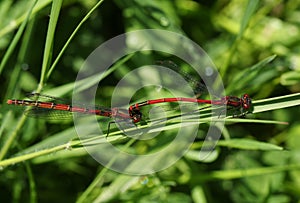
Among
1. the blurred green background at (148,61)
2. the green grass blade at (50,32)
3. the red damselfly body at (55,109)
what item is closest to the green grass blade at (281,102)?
the blurred green background at (148,61)

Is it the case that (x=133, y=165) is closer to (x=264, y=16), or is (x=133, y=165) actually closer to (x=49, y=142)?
(x=49, y=142)

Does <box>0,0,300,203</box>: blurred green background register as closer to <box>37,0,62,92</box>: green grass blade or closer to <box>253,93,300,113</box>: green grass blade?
<box>37,0,62,92</box>: green grass blade

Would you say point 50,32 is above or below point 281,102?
above

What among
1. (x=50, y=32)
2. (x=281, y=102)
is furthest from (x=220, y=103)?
(x=50, y=32)

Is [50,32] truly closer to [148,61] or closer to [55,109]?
[55,109]

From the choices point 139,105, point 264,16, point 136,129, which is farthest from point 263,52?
point 136,129

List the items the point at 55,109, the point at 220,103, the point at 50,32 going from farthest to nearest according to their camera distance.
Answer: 1. the point at 55,109
2. the point at 220,103
3. the point at 50,32

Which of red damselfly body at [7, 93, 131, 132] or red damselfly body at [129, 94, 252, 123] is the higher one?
red damselfly body at [7, 93, 131, 132]

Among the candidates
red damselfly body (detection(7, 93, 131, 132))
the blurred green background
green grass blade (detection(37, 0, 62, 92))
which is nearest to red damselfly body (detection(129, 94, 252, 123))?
red damselfly body (detection(7, 93, 131, 132))

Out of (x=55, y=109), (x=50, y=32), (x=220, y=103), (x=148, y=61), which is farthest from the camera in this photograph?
(x=148, y=61)

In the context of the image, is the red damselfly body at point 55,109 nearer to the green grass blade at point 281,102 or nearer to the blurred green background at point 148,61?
the blurred green background at point 148,61
